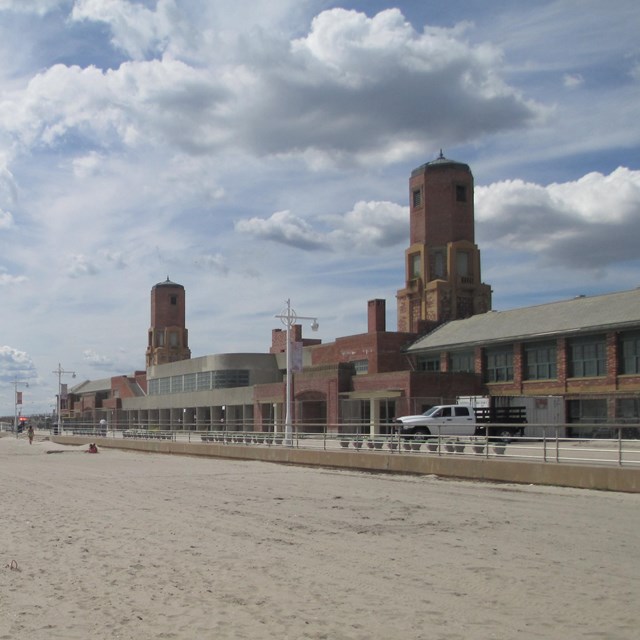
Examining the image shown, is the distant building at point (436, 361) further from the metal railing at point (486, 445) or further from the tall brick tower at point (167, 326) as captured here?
the tall brick tower at point (167, 326)

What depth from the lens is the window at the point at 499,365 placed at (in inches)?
2046

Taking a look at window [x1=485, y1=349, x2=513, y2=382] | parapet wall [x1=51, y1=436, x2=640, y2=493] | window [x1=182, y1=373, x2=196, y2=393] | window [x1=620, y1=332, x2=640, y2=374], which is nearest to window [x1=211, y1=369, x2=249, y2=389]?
window [x1=182, y1=373, x2=196, y2=393]

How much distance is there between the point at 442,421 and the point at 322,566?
85.2 ft

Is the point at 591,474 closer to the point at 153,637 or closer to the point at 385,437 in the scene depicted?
the point at 385,437

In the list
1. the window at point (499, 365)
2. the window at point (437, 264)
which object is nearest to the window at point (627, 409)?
the window at point (499, 365)

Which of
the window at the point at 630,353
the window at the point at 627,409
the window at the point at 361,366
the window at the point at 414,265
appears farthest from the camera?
the window at the point at 414,265

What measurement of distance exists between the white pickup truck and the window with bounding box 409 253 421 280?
33.2 meters

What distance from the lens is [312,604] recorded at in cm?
855

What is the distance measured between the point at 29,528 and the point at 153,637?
24.1ft

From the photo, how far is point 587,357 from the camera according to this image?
4653cm

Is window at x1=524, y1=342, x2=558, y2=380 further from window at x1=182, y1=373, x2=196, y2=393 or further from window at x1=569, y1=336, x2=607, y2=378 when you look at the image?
window at x1=182, y1=373, x2=196, y2=393

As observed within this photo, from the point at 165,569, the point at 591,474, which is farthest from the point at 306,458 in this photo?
the point at 165,569

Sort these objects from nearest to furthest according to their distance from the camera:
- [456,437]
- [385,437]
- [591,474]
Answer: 1. [591,474]
2. [456,437]
3. [385,437]

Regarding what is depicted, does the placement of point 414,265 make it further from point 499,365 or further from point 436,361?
point 499,365
